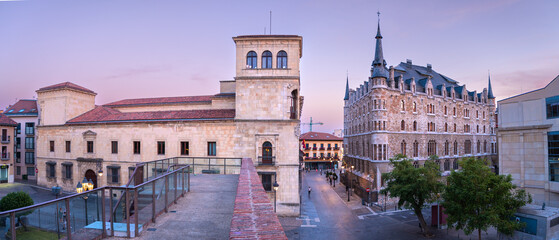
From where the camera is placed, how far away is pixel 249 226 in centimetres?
413

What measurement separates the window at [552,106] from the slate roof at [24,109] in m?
66.5

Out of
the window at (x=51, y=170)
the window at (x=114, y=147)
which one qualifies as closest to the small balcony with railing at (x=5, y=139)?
the window at (x=51, y=170)

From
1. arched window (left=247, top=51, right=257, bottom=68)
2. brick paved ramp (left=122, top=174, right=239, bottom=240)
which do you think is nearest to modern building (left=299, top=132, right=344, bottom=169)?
arched window (left=247, top=51, right=257, bottom=68)

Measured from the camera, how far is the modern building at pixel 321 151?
8325 cm

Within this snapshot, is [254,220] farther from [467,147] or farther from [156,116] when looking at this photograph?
[467,147]

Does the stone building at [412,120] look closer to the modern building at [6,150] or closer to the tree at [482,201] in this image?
the tree at [482,201]

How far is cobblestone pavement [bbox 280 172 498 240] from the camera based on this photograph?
79.5 feet

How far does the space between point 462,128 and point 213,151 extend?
4653 centimetres

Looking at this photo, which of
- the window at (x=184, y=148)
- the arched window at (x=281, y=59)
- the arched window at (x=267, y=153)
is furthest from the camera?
the window at (x=184, y=148)

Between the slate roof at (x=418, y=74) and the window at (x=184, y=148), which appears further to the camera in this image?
the slate roof at (x=418, y=74)

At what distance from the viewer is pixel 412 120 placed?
4522 centimetres

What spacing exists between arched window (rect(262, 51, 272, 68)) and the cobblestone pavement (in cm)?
1405

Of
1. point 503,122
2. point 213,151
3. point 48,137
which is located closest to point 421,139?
point 503,122

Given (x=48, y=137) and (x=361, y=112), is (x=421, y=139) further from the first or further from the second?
(x=48, y=137)
